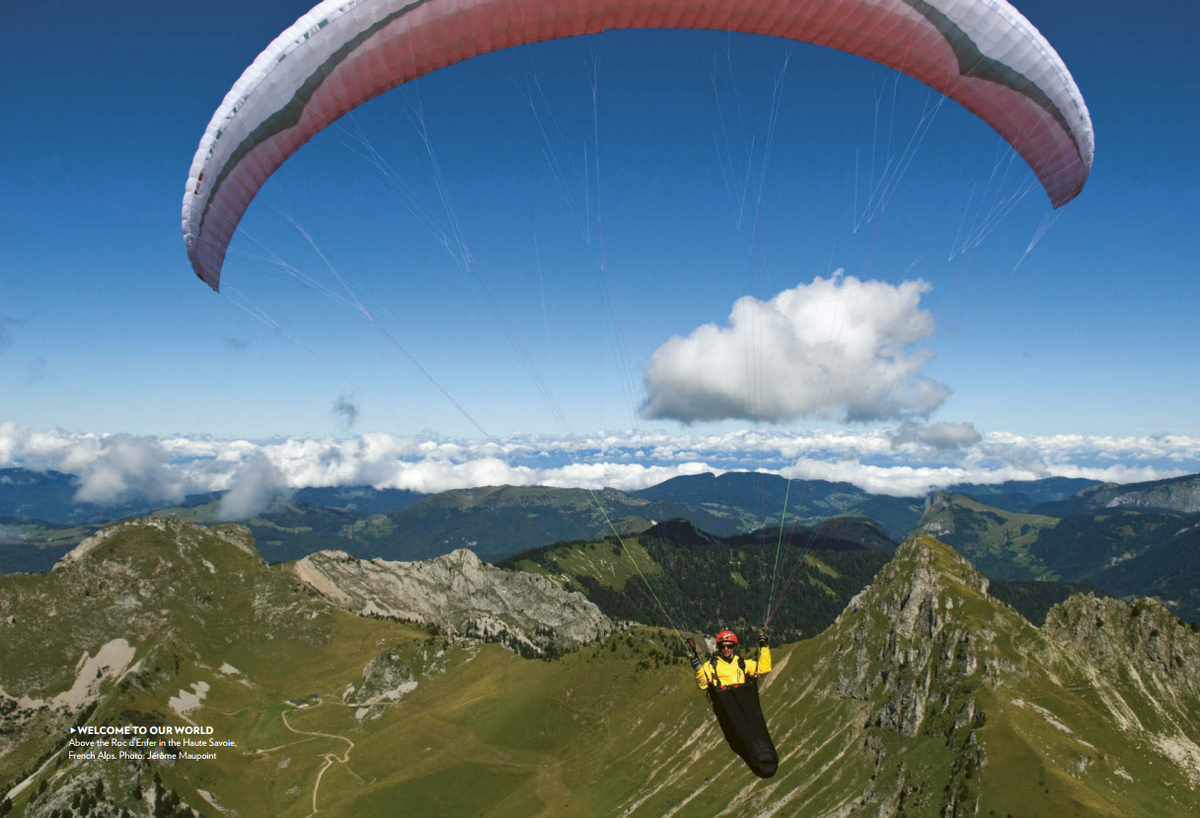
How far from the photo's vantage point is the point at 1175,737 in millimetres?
62125

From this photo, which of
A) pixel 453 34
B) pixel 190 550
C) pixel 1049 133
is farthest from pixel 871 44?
pixel 190 550

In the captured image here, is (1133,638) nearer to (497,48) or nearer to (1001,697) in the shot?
(1001,697)

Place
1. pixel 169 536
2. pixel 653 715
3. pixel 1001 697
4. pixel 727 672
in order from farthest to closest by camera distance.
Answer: pixel 169 536 < pixel 653 715 < pixel 1001 697 < pixel 727 672

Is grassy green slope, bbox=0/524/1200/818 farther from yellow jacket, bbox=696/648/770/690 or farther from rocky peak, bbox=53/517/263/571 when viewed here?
yellow jacket, bbox=696/648/770/690

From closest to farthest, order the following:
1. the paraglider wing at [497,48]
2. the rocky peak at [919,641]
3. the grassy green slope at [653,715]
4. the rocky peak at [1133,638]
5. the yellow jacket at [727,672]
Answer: the paraglider wing at [497,48], the yellow jacket at [727,672], the grassy green slope at [653,715], the rocky peak at [919,641], the rocky peak at [1133,638]

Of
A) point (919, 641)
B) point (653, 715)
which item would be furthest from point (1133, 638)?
point (653, 715)

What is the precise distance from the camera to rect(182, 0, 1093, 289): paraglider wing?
16375 millimetres

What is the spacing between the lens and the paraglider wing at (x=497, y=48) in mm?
16375

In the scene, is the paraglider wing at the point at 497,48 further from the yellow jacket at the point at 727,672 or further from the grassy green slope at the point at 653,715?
the grassy green slope at the point at 653,715

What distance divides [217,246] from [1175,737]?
88507mm

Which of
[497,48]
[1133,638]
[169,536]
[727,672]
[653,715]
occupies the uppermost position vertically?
[497,48]

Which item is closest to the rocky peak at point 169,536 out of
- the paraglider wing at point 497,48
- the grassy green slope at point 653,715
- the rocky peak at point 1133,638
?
the grassy green slope at point 653,715

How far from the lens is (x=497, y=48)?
1805cm

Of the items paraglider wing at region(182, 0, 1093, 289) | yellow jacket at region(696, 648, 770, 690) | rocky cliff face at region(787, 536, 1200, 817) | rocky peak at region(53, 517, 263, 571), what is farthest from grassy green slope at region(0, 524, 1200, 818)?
paraglider wing at region(182, 0, 1093, 289)
